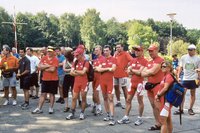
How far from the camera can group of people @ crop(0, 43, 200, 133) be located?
737 cm

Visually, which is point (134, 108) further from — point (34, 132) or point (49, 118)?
point (34, 132)

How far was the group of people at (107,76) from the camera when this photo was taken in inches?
290

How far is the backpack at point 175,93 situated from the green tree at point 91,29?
90.0 m

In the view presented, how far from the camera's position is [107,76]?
341 inches

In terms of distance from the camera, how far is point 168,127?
6.45 metres

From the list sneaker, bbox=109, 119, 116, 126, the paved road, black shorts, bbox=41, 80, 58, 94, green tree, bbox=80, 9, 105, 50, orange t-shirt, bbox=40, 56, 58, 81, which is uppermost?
green tree, bbox=80, 9, 105, 50

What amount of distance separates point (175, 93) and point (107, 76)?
109 inches

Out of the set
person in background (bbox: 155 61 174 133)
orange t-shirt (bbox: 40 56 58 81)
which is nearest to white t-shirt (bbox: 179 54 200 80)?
person in background (bbox: 155 61 174 133)

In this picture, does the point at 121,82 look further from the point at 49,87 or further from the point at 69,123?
the point at 69,123

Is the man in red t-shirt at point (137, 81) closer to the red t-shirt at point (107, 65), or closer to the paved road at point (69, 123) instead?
the paved road at point (69, 123)

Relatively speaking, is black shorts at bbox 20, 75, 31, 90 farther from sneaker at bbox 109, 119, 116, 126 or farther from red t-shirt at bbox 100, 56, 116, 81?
sneaker at bbox 109, 119, 116, 126

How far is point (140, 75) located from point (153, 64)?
789 mm

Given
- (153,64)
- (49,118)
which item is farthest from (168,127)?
(49,118)

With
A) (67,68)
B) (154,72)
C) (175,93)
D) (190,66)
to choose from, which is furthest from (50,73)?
(175,93)
